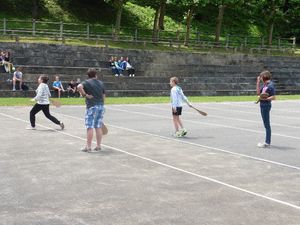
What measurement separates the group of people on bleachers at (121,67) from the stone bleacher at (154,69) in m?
0.47

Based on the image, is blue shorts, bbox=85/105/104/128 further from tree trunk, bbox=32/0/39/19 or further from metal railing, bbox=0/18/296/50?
tree trunk, bbox=32/0/39/19

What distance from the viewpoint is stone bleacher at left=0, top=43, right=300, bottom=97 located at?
108ft

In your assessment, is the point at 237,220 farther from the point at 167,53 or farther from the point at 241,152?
the point at 167,53

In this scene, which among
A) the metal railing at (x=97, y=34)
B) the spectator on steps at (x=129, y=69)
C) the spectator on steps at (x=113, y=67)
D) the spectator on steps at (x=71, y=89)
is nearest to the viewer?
the spectator on steps at (x=71, y=89)

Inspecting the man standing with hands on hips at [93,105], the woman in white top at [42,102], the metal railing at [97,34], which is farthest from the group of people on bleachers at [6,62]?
the man standing with hands on hips at [93,105]

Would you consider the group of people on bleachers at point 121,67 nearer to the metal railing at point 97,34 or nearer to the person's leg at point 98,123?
the metal railing at point 97,34

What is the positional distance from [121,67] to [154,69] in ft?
10.5

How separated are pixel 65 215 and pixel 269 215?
2.58 m

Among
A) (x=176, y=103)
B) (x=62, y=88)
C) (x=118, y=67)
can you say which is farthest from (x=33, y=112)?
(x=118, y=67)

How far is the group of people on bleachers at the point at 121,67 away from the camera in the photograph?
34812mm

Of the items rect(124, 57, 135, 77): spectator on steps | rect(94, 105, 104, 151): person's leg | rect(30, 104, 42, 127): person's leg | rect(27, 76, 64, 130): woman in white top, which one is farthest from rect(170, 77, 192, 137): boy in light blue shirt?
rect(124, 57, 135, 77): spectator on steps

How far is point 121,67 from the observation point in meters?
35.1

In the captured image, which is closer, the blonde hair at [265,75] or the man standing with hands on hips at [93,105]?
the man standing with hands on hips at [93,105]

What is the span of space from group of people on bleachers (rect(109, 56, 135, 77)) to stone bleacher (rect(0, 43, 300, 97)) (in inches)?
18.4
